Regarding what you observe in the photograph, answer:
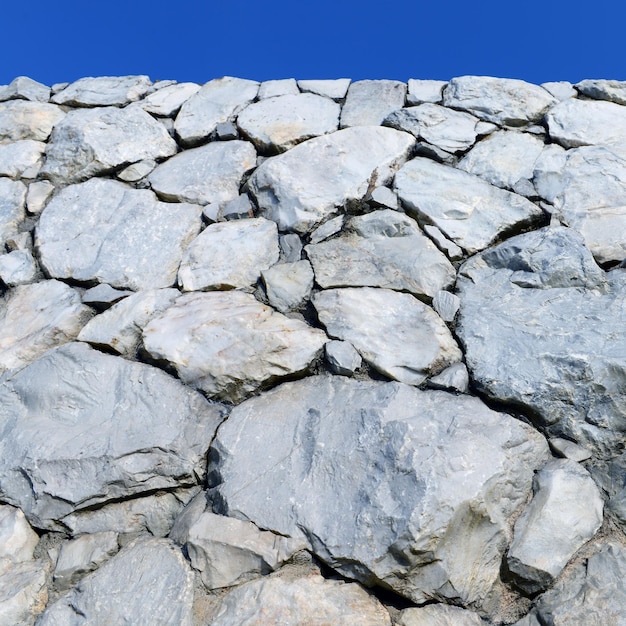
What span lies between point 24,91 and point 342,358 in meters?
3.56

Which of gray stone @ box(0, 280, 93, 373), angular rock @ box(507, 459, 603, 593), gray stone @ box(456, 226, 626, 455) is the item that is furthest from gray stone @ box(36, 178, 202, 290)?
angular rock @ box(507, 459, 603, 593)

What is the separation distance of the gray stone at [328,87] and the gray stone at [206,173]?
2.53 ft

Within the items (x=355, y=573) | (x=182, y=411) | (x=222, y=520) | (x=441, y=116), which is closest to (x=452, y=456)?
(x=355, y=573)

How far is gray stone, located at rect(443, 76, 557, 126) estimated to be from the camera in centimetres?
382

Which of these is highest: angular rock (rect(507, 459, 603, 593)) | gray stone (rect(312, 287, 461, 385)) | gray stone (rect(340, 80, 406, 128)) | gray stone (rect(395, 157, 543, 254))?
gray stone (rect(340, 80, 406, 128))

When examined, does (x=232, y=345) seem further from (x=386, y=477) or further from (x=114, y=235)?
(x=114, y=235)

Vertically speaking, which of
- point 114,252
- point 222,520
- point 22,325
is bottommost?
point 222,520

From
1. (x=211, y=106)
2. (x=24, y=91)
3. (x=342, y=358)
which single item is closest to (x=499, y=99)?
(x=211, y=106)

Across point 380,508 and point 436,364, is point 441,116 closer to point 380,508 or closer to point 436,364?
point 436,364

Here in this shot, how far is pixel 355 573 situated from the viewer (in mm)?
2115

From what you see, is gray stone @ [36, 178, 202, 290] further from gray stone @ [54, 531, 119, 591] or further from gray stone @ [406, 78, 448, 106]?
gray stone @ [406, 78, 448, 106]

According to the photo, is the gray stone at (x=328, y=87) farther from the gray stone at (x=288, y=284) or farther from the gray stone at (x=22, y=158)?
the gray stone at (x=22, y=158)

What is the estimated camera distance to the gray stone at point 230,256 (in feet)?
10.1

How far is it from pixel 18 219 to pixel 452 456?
291cm
